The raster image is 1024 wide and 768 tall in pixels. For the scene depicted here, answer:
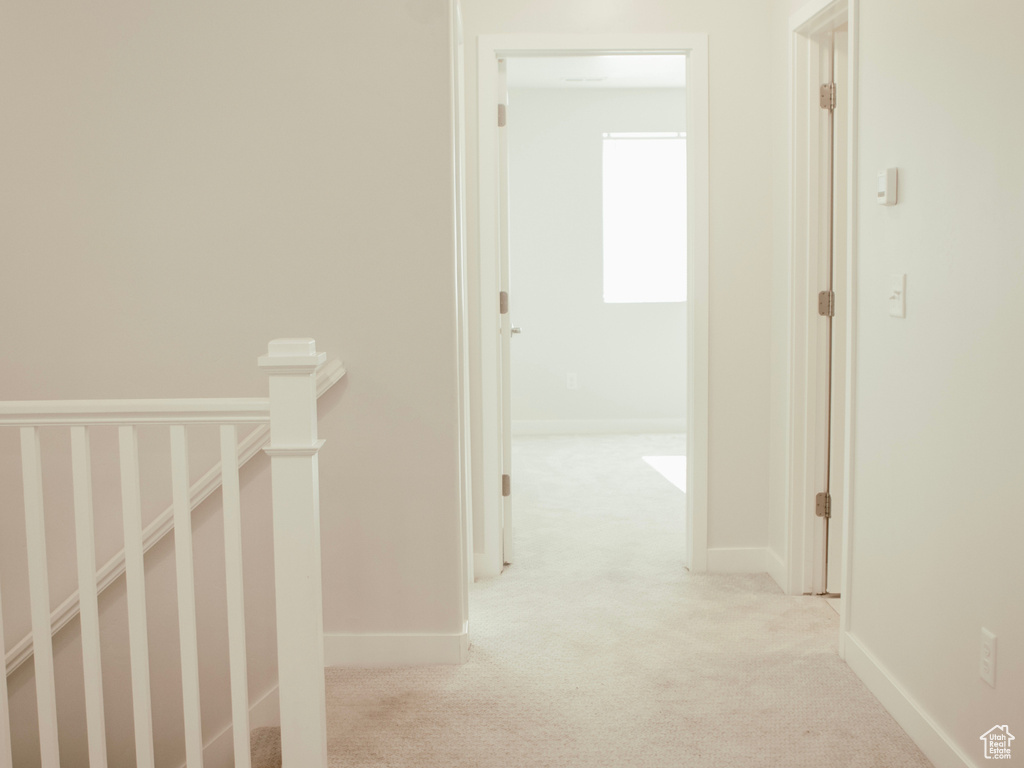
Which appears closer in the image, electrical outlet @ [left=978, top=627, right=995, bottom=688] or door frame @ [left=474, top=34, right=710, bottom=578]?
electrical outlet @ [left=978, top=627, right=995, bottom=688]

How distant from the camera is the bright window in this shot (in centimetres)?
663

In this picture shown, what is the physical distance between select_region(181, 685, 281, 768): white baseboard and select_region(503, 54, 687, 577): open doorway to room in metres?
3.75

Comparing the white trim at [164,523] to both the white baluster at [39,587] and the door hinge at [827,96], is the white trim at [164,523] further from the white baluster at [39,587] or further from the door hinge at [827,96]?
the door hinge at [827,96]

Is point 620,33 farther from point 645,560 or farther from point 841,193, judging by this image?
point 645,560

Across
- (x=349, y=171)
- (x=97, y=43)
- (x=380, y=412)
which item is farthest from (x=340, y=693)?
(x=97, y=43)

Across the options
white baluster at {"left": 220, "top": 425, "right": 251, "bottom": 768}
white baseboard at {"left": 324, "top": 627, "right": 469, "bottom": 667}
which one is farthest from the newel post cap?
white baseboard at {"left": 324, "top": 627, "right": 469, "bottom": 667}

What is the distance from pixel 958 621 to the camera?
1.97 metres

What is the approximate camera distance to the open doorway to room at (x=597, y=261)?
21.5 feet

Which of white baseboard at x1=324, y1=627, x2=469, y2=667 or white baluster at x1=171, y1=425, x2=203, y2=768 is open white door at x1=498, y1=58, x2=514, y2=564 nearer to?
white baseboard at x1=324, y1=627, x2=469, y2=667

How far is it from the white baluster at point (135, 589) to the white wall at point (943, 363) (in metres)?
1.67

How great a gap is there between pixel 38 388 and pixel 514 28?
204cm

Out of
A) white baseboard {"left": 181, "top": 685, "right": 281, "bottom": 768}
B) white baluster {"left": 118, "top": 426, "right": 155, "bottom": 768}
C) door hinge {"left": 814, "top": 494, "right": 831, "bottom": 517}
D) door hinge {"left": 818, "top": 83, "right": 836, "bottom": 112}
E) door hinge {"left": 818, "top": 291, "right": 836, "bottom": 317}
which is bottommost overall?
white baseboard {"left": 181, "top": 685, "right": 281, "bottom": 768}

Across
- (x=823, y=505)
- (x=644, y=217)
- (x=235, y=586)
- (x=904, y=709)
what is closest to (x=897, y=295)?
(x=904, y=709)

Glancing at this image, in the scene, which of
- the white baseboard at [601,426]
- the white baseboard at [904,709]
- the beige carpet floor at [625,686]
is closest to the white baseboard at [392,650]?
the beige carpet floor at [625,686]
